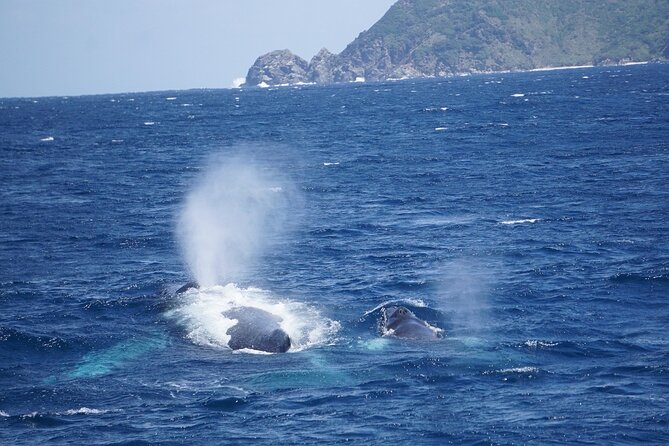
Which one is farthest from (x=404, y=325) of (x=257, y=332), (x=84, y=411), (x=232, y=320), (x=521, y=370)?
(x=84, y=411)

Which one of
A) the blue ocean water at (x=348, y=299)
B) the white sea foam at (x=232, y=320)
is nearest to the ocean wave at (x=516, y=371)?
the blue ocean water at (x=348, y=299)

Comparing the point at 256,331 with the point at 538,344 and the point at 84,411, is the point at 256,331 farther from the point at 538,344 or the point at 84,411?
the point at 538,344

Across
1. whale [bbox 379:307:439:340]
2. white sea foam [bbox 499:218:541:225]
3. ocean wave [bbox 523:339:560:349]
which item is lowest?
ocean wave [bbox 523:339:560:349]

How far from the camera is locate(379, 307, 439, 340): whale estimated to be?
42.5 metres

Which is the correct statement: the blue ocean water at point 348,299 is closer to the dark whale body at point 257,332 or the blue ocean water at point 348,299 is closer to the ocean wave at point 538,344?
the ocean wave at point 538,344

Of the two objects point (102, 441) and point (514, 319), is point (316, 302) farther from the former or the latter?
point (102, 441)

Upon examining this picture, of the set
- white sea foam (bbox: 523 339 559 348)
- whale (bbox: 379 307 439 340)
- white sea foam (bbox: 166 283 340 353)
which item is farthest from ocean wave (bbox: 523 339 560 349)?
white sea foam (bbox: 166 283 340 353)

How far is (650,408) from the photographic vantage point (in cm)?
3259

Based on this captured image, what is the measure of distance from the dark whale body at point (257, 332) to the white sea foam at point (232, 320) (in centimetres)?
44

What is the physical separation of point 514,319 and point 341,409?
49.2 ft

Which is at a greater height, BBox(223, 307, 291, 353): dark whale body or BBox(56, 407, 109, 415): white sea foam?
BBox(223, 307, 291, 353): dark whale body

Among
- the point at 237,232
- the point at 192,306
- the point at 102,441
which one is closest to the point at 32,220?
the point at 237,232

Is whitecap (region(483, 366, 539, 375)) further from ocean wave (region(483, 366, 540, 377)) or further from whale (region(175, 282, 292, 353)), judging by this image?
whale (region(175, 282, 292, 353))

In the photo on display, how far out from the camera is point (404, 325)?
143 ft
